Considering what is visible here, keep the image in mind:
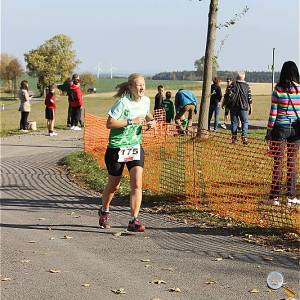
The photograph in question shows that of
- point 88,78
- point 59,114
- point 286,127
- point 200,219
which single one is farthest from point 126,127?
point 88,78

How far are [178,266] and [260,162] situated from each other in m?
3.75

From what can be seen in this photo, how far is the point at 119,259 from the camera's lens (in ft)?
20.4

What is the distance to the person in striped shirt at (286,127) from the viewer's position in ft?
27.7

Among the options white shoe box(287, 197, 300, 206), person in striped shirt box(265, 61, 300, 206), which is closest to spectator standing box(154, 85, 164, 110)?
person in striped shirt box(265, 61, 300, 206)

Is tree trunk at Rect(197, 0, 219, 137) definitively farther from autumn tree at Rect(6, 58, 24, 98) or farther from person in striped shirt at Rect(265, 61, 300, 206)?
autumn tree at Rect(6, 58, 24, 98)

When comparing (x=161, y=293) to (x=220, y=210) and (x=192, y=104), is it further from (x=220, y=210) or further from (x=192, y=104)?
(x=192, y=104)

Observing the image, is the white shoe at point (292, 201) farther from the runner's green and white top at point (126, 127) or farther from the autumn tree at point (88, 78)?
the autumn tree at point (88, 78)

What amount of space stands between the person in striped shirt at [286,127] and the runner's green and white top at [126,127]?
1.96 meters

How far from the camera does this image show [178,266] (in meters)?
5.92

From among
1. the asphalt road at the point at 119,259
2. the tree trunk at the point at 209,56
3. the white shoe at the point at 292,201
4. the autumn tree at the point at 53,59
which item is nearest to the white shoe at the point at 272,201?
the white shoe at the point at 292,201

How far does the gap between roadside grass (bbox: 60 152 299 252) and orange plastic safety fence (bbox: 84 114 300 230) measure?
0.55 feet

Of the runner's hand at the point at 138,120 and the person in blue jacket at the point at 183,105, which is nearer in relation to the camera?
the runner's hand at the point at 138,120

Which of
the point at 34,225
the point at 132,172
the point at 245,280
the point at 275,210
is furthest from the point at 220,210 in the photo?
the point at 245,280

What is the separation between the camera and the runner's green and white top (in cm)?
732
